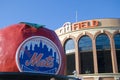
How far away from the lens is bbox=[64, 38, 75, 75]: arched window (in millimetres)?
39859

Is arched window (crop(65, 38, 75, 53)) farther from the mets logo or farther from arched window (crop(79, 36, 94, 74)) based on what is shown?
the mets logo

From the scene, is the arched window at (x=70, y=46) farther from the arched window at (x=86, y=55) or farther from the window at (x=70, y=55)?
the arched window at (x=86, y=55)

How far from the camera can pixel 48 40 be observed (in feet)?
37.7

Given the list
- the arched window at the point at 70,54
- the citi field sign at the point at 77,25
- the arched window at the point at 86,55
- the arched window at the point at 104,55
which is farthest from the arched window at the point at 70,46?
the arched window at the point at 104,55

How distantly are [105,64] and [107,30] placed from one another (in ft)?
17.0

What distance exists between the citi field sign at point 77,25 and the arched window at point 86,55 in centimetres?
180

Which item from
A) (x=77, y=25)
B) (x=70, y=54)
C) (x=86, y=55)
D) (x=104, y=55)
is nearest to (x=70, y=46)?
(x=70, y=54)

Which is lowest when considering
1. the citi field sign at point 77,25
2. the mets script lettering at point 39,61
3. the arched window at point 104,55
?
the mets script lettering at point 39,61

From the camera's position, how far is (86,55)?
127 ft

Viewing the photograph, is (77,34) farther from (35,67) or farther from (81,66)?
(35,67)

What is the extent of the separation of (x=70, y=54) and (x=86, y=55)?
115 inches

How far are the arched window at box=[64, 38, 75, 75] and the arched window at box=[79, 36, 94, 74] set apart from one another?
5.18 ft

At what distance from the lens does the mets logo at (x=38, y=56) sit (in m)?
10.6

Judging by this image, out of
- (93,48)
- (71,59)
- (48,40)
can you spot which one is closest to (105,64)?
(93,48)
